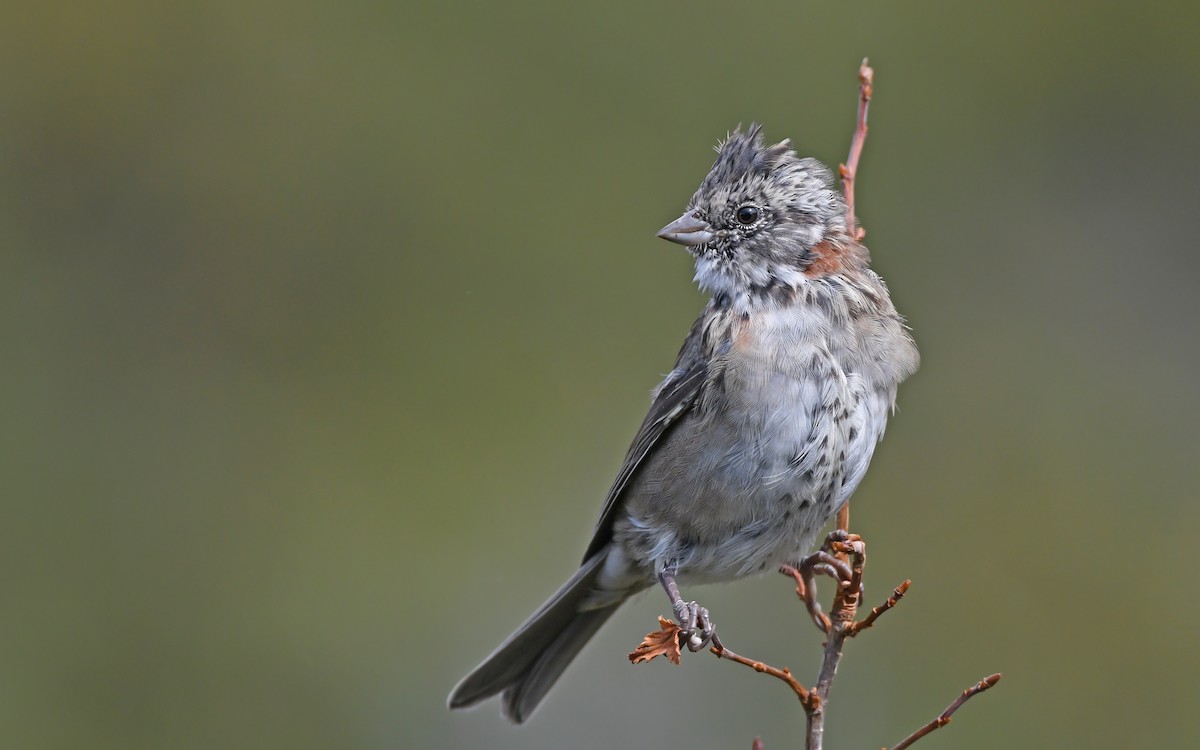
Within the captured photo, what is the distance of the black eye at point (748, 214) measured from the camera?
187 inches

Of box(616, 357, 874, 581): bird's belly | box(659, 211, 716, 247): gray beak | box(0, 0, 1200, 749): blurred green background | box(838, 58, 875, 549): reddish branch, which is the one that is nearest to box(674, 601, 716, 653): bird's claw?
box(616, 357, 874, 581): bird's belly

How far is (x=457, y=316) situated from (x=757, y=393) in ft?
15.9

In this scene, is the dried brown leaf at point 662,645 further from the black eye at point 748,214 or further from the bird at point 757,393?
the black eye at point 748,214

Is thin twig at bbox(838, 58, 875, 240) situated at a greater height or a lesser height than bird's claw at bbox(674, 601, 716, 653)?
greater

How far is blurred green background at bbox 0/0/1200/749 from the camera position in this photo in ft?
26.0

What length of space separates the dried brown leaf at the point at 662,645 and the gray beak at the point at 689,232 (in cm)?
148

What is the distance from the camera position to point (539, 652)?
5.24 metres

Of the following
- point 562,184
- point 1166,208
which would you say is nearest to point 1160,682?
point 1166,208

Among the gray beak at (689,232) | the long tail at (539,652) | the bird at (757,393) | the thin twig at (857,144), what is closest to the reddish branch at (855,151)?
the thin twig at (857,144)

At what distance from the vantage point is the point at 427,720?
7812mm

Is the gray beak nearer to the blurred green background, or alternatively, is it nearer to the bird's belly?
the bird's belly

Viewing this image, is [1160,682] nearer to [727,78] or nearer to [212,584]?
[727,78]

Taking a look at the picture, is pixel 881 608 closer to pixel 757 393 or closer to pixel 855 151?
pixel 757 393

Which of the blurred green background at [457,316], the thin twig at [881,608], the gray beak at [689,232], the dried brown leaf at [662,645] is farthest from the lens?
the blurred green background at [457,316]
